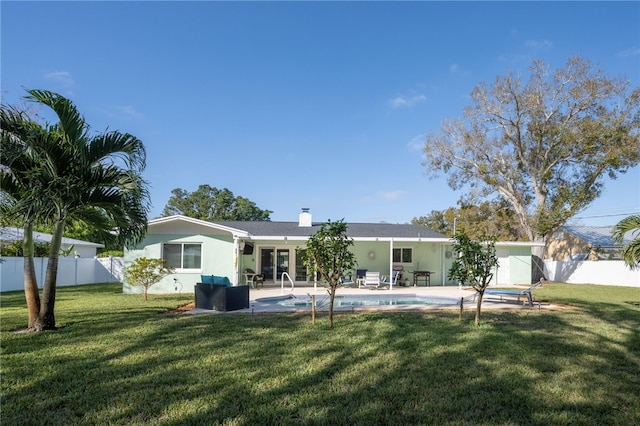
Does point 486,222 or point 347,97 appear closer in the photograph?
point 347,97

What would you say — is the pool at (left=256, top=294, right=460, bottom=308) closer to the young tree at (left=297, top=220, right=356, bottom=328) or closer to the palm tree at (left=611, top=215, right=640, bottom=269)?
the young tree at (left=297, top=220, right=356, bottom=328)

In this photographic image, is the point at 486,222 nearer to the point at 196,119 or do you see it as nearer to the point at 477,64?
the point at 477,64

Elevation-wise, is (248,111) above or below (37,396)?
above

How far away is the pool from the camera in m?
12.8

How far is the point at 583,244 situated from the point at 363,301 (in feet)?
92.7

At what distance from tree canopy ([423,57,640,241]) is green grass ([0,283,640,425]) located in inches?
899

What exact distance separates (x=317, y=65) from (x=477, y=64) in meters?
6.90

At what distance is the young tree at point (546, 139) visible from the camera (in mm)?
27156

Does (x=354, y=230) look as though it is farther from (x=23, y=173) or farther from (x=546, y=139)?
(x=546, y=139)

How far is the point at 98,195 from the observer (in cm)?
810

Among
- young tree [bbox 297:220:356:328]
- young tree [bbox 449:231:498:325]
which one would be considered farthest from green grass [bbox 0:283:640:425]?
young tree [bbox 297:220:356:328]

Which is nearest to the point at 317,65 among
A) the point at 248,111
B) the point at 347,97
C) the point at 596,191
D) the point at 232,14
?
the point at 347,97

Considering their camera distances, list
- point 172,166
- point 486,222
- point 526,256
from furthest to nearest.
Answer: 1. point 486,222
2. point 526,256
3. point 172,166

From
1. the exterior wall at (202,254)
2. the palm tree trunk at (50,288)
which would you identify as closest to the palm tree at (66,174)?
the palm tree trunk at (50,288)
